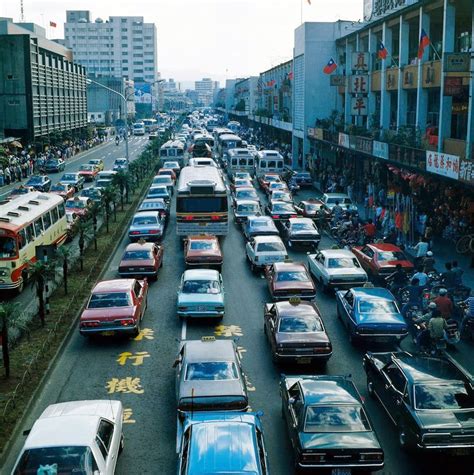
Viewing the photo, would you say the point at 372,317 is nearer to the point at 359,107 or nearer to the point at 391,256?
the point at 391,256

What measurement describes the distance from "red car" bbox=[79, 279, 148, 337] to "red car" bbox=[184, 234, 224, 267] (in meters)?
5.40

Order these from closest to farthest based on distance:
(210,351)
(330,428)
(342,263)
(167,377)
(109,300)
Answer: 1. (330,428)
2. (210,351)
3. (167,377)
4. (109,300)
5. (342,263)

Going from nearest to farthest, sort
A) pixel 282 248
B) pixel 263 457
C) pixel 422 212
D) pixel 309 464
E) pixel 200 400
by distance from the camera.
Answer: pixel 263 457, pixel 309 464, pixel 200 400, pixel 282 248, pixel 422 212

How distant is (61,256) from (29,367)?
25.6 feet

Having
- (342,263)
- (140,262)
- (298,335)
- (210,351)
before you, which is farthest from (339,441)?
(140,262)

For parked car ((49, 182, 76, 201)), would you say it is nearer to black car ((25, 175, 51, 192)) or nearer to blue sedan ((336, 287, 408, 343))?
black car ((25, 175, 51, 192))

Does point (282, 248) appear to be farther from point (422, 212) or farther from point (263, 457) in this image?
point (263, 457)

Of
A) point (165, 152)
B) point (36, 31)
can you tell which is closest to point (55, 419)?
point (165, 152)

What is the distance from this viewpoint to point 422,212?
35156mm

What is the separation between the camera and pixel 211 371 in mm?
14352

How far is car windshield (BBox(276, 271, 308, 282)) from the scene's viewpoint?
2268 centimetres

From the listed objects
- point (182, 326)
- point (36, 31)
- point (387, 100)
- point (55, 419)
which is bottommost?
point (182, 326)

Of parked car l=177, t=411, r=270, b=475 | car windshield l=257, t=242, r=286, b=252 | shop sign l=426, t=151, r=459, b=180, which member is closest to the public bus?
shop sign l=426, t=151, r=459, b=180

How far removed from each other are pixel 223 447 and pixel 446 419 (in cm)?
424
